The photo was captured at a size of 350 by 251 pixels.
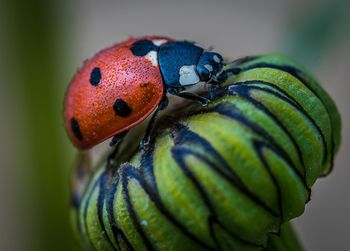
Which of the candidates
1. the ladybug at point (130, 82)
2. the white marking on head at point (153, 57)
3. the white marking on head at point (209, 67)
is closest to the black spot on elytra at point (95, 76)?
the ladybug at point (130, 82)

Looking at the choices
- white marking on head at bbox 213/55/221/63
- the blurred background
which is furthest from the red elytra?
the blurred background

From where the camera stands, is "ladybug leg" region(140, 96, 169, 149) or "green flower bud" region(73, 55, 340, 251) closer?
"green flower bud" region(73, 55, 340, 251)

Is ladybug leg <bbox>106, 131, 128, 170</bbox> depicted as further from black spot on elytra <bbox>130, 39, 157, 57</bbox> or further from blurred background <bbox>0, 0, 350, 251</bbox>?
blurred background <bbox>0, 0, 350, 251</bbox>

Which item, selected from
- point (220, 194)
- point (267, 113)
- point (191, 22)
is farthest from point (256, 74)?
point (191, 22)

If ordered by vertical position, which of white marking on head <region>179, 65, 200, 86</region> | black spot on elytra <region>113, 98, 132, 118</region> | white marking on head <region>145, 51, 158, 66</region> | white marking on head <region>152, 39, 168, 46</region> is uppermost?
white marking on head <region>152, 39, 168, 46</region>

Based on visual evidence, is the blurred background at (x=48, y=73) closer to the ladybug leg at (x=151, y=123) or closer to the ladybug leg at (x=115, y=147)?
the ladybug leg at (x=115, y=147)

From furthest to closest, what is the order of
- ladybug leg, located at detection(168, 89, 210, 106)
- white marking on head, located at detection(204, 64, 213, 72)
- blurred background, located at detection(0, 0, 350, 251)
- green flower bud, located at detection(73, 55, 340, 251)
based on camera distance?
blurred background, located at detection(0, 0, 350, 251), white marking on head, located at detection(204, 64, 213, 72), ladybug leg, located at detection(168, 89, 210, 106), green flower bud, located at detection(73, 55, 340, 251)

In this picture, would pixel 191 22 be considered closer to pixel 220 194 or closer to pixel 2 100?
pixel 2 100

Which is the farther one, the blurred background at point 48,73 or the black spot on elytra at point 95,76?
the blurred background at point 48,73
